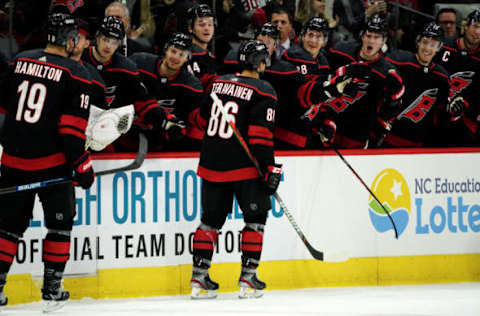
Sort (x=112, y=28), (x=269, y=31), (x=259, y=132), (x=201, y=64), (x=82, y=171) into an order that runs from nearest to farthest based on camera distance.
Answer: (x=82, y=171)
(x=259, y=132)
(x=112, y=28)
(x=269, y=31)
(x=201, y=64)

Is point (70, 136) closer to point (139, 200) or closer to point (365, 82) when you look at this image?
point (139, 200)

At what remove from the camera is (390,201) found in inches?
227

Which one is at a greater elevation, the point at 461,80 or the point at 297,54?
the point at 297,54

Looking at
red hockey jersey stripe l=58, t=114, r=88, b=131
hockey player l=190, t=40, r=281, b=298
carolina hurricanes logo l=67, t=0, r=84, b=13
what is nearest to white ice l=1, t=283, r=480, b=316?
hockey player l=190, t=40, r=281, b=298

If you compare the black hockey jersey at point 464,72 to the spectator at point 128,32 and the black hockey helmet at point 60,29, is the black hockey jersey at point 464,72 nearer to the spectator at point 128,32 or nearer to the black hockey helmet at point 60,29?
the spectator at point 128,32

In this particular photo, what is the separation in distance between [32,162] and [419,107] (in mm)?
3119

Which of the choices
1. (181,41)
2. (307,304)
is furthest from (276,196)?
(181,41)

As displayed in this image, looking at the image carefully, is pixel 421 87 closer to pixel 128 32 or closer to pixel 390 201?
pixel 390 201

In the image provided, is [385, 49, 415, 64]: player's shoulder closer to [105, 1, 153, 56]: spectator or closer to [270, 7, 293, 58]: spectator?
[270, 7, 293, 58]: spectator

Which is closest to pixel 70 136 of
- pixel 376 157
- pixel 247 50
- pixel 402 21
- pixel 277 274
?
pixel 247 50

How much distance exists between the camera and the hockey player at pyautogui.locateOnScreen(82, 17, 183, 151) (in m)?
5.40

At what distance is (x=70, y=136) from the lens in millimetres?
4488

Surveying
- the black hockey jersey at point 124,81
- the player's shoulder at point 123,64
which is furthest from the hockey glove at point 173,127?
the player's shoulder at point 123,64

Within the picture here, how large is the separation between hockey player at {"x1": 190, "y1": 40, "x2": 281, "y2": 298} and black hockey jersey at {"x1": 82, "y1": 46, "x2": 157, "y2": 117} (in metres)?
0.56
